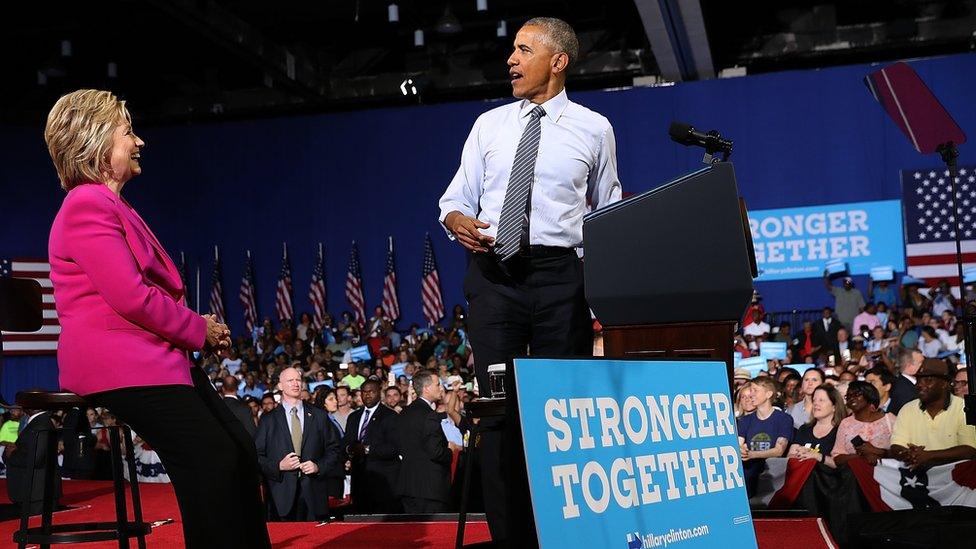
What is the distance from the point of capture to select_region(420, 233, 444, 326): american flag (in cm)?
1636

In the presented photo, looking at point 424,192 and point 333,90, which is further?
point 333,90

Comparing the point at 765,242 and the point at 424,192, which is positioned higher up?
the point at 424,192

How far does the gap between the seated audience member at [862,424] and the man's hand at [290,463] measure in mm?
3662

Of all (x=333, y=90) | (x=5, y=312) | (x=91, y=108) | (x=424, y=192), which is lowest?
(x=5, y=312)

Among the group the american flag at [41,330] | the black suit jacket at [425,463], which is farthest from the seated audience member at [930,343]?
the american flag at [41,330]

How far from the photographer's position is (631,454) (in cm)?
210

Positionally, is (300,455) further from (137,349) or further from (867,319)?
(867,319)

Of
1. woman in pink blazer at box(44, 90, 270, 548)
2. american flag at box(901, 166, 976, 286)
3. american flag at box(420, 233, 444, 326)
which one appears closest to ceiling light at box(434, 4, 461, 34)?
american flag at box(420, 233, 444, 326)

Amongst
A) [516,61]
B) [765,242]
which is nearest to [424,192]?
[765,242]

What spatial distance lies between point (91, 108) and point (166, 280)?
461mm

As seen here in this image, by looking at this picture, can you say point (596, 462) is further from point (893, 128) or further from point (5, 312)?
point (893, 128)

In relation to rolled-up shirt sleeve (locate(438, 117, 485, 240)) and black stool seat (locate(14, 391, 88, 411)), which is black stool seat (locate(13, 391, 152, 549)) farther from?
rolled-up shirt sleeve (locate(438, 117, 485, 240))

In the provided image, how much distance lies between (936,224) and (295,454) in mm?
10948

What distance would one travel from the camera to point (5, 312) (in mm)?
3039
